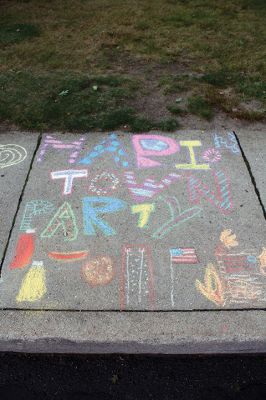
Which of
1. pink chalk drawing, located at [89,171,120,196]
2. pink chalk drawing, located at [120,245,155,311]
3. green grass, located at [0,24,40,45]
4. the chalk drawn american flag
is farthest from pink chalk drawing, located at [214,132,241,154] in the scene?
green grass, located at [0,24,40,45]

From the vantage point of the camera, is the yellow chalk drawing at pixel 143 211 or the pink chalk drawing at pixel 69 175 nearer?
the yellow chalk drawing at pixel 143 211

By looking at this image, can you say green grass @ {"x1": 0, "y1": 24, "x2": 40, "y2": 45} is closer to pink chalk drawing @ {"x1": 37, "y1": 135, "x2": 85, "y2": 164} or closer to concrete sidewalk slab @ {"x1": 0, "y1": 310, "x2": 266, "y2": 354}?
pink chalk drawing @ {"x1": 37, "y1": 135, "x2": 85, "y2": 164}

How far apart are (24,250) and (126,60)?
374 cm

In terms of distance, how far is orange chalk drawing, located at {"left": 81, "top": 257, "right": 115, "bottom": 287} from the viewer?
3213 millimetres

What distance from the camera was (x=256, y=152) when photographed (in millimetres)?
4508

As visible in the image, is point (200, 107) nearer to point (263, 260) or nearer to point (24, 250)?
point (263, 260)

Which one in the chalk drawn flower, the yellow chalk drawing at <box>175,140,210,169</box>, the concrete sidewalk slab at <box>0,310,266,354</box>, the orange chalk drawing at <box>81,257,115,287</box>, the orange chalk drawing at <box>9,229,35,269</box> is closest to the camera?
the concrete sidewalk slab at <box>0,310,266,354</box>

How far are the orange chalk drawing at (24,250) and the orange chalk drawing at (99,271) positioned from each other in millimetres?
432

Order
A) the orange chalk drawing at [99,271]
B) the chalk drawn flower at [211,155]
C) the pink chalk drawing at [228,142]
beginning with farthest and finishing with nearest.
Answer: the pink chalk drawing at [228,142] → the chalk drawn flower at [211,155] → the orange chalk drawing at [99,271]

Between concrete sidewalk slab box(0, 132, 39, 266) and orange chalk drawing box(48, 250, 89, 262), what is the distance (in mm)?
387

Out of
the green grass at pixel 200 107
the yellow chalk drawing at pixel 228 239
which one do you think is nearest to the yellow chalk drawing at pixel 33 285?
the yellow chalk drawing at pixel 228 239

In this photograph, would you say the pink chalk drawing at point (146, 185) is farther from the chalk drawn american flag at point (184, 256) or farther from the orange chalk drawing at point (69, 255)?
the orange chalk drawing at point (69, 255)

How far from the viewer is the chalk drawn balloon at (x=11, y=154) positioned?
14.4 feet
